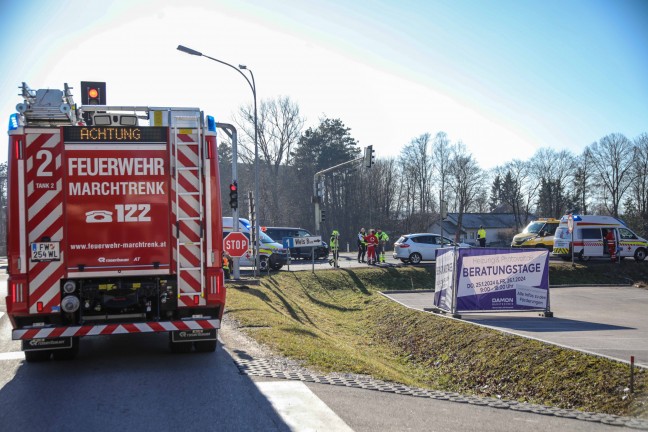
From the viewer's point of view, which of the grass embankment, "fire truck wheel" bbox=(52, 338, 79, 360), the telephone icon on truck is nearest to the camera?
the telephone icon on truck

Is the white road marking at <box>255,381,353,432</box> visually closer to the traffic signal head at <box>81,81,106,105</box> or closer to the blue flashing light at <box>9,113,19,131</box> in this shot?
the blue flashing light at <box>9,113,19,131</box>

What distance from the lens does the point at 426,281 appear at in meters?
29.0

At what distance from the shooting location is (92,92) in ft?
43.0

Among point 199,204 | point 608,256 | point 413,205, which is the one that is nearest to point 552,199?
point 413,205

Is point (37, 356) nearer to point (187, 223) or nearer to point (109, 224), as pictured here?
point (109, 224)

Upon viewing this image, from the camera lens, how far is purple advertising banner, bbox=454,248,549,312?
53.9ft

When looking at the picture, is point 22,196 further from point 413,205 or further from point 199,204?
point 413,205

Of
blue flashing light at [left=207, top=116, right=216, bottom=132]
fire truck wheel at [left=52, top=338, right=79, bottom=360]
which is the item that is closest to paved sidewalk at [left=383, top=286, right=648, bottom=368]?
blue flashing light at [left=207, top=116, right=216, bottom=132]

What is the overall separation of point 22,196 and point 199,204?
85.6 inches

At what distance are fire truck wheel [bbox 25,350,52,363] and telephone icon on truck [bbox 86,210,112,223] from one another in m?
2.08

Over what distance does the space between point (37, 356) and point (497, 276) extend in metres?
11.8

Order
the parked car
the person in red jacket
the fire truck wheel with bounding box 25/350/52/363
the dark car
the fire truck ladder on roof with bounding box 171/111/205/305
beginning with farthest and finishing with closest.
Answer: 1. the dark car
2. the parked car
3. the person in red jacket
4. the fire truck wheel with bounding box 25/350/52/363
5. the fire truck ladder on roof with bounding box 171/111/205/305

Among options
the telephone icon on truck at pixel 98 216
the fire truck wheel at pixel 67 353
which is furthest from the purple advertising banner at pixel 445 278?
the telephone icon on truck at pixel 98 216

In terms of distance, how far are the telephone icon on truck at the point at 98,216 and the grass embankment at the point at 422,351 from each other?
337 centimetres
